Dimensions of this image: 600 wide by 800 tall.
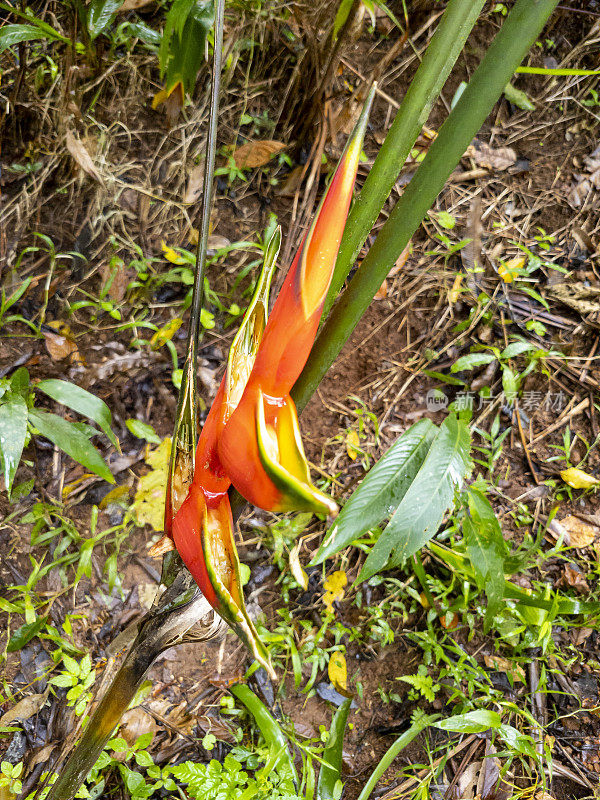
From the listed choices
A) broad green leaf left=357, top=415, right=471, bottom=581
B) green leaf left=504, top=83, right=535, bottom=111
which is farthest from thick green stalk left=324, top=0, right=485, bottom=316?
green leaf left=504, top=83, right=535, bottom=111

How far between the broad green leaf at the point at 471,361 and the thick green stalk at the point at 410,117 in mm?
930

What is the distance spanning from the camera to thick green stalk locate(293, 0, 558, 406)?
14.8 inches

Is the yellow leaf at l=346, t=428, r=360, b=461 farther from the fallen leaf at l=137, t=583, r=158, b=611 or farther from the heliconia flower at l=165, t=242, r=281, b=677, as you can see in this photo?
the heliconia flower at l=165, t=242, r=281, b=677

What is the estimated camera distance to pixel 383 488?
95cm

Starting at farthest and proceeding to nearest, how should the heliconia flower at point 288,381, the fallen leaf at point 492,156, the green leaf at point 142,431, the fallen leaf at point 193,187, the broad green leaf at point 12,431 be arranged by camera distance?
the fallen leaf at point 492,156 < the fallen leaf at point 193,187 < the green leaf at point 142,431 < the broad green leaf at point 12,431 < the heliconia flower at point 288,381

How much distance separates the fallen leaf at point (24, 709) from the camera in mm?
977

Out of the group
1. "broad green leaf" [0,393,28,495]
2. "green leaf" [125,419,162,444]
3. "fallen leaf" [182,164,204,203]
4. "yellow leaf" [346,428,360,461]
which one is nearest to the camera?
"broad green leaf" [0,393,28,495]

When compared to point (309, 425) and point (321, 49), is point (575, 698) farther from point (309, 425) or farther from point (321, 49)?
point (321, 49)

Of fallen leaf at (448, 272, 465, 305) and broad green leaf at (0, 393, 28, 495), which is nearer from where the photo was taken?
broad green leaf at (0, 393, 28, 495)

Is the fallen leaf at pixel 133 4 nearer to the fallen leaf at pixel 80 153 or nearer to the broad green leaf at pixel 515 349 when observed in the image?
the fallen leaf at pixel 80 153

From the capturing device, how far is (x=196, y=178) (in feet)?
4.52

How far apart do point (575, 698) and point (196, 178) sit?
4.71 feet

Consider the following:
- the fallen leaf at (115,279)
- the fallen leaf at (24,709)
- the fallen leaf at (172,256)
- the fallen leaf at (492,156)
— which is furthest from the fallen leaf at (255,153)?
the fallen leaf at (24,709)

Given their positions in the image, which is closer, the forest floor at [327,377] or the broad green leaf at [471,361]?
the forest floor at [327,377]
